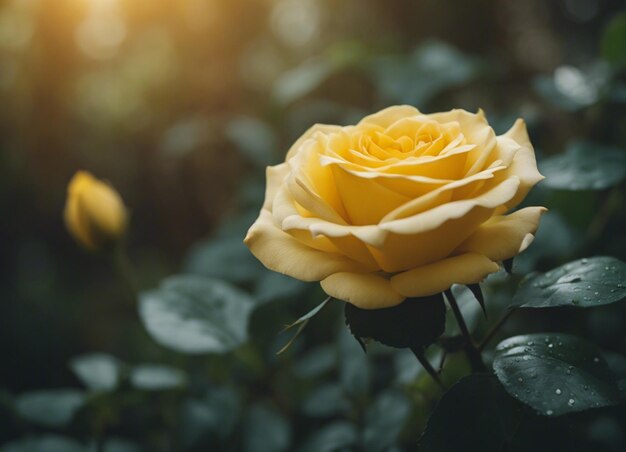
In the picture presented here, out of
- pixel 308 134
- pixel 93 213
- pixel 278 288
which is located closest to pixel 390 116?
pixel 308 134

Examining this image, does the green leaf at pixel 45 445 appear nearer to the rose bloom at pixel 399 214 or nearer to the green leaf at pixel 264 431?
the green leaf at pixel 264 431

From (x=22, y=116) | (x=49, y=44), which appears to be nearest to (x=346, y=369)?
(x=49, y=44)

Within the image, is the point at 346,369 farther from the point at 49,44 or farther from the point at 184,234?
the point at 49,44

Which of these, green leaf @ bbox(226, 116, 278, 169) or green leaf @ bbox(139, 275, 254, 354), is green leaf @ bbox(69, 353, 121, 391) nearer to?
green leaf @ bbox(139, 275, 254, 354)

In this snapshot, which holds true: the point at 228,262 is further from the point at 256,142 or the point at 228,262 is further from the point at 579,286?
the point at 579,286

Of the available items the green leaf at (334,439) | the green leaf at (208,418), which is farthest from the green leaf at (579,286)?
the green leaf at (208,418)
